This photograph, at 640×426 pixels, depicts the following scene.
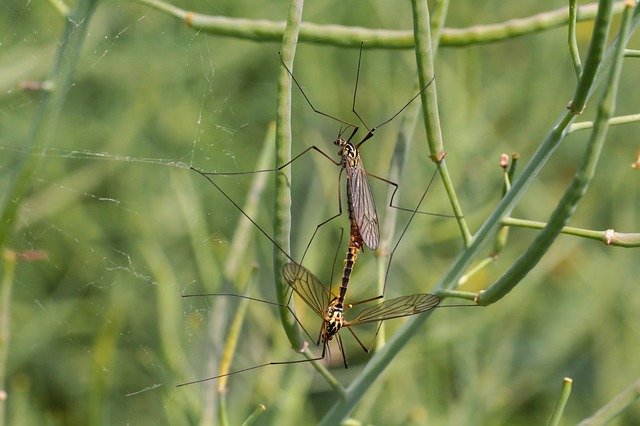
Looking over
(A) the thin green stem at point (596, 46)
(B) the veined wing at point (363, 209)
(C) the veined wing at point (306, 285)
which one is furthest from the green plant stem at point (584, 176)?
(B) the veined wing at point (363, 209)

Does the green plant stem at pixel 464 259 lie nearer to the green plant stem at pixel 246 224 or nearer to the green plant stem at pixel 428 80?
the green plant stem at pixel 428 80

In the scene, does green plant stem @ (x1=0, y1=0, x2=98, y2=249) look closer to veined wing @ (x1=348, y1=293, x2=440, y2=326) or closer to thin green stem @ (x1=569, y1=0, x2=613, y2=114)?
veined wing @ (x1=348, y1=293, x2=440, y2=326)

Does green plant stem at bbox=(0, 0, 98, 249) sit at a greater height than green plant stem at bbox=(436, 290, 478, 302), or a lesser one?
greater

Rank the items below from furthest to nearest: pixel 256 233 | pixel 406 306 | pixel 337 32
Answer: pixel 256 233
pixel 337 32
pixel 406 306

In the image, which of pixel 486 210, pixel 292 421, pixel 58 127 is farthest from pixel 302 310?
pixel 58 127

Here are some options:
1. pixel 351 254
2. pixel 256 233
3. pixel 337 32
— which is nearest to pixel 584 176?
pixel 337 32

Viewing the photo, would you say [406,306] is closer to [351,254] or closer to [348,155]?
[351,254]

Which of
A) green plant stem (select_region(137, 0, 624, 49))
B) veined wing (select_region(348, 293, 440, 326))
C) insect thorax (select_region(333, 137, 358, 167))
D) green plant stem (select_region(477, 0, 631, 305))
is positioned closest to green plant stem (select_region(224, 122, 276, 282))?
insect thorax (select_region(333, 137, 358, 167))
